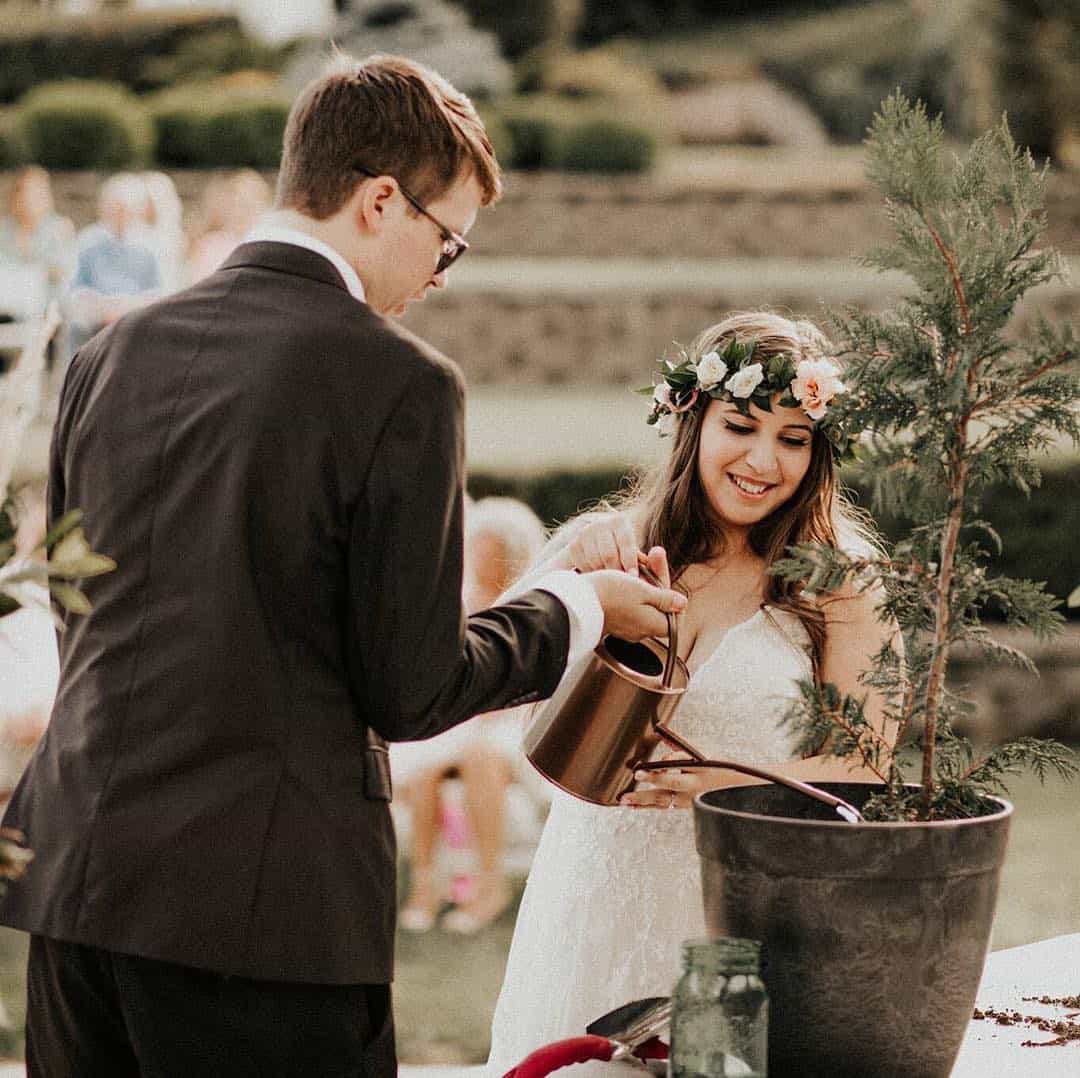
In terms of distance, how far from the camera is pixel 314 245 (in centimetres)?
177

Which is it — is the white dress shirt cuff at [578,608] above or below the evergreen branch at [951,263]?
below

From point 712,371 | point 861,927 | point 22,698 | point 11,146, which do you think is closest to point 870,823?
point 861,927

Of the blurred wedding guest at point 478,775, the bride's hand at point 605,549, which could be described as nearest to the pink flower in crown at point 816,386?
the bride's hand at point 605,549

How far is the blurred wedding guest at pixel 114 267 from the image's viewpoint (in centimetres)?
771

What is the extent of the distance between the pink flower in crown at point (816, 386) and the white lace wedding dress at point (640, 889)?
448 millimetres

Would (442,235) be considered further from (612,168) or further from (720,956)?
(612,168)

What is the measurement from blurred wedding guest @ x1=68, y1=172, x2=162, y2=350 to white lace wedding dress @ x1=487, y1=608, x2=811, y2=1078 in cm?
551

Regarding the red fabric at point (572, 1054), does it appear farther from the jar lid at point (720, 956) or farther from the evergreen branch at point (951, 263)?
the evergreen branch at point (951, 263)

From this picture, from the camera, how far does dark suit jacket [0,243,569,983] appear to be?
165 cm

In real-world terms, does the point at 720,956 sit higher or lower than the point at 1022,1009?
higher

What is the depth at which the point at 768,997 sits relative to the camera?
164 cm

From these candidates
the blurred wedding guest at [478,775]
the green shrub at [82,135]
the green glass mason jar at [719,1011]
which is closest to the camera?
the green glass mason jar at [719,1011]

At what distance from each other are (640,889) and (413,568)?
1.04m

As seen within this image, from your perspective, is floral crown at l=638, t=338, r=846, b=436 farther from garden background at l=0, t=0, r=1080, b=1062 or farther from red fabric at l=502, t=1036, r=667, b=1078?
red fabric at l=502, t=1036, r=667, b=1078
